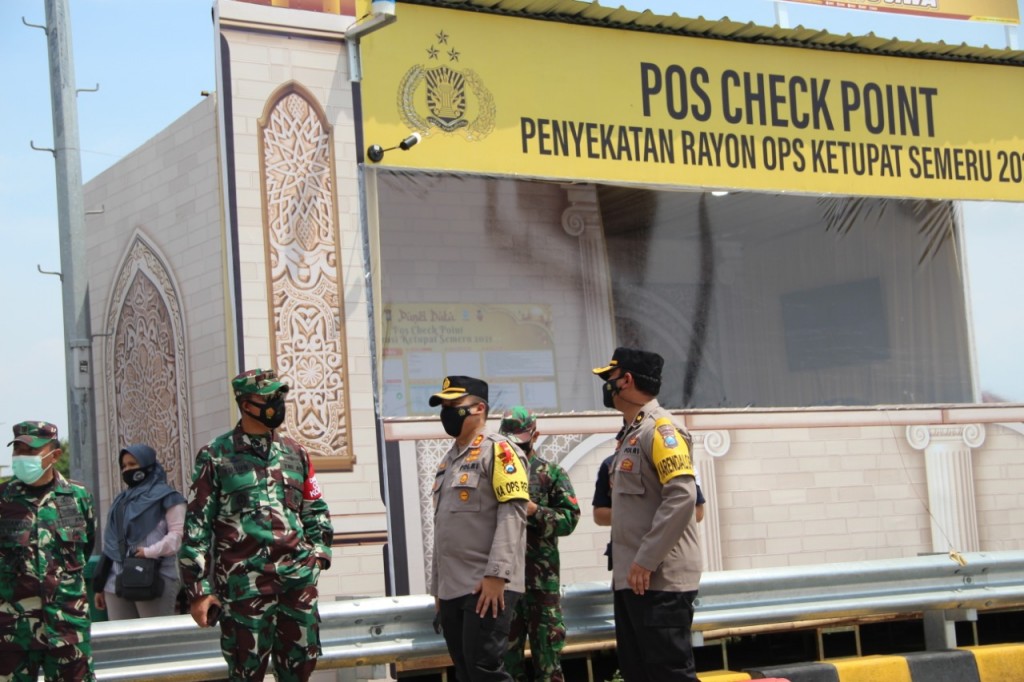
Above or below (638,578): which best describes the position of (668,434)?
above

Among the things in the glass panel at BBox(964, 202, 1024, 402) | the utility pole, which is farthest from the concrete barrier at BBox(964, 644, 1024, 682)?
the utility pole

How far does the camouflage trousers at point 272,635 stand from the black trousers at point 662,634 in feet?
4.61

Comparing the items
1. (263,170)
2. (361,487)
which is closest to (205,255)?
(263,170)

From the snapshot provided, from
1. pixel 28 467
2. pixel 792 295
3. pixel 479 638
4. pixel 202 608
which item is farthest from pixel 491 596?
pixel 792 295

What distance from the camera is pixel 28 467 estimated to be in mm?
6184

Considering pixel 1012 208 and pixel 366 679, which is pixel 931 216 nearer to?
pixel 1012 208

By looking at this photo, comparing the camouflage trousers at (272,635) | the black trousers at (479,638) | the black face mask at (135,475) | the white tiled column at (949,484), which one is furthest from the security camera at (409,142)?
the white tiled column at (949,484)

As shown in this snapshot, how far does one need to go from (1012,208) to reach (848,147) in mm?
2198

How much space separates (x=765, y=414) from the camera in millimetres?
11289

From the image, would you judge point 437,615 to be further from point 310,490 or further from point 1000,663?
point 1000,663

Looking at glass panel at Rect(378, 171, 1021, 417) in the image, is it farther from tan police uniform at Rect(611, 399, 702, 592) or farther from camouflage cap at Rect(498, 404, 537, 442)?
tan police uniform at Rect(611, 399, 702, 592)

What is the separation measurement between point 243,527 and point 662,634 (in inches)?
73.1

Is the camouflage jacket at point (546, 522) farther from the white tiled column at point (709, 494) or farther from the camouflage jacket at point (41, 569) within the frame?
the white tiled column at point (709, 494)

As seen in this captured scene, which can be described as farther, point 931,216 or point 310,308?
point 931,216
